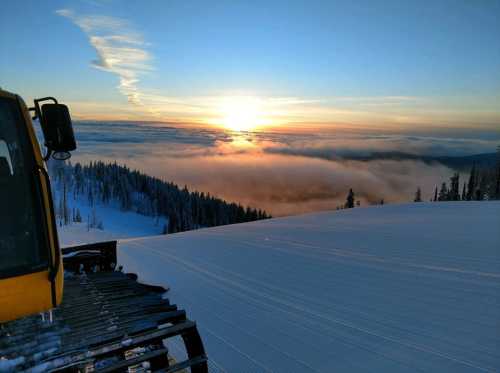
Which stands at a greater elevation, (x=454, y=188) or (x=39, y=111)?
(x=39, y=111)

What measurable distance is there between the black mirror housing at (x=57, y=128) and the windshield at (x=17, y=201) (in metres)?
0.16

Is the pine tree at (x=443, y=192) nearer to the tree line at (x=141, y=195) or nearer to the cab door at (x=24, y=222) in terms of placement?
the tree line at (x=141, y=195)

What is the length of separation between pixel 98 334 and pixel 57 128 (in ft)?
5.09

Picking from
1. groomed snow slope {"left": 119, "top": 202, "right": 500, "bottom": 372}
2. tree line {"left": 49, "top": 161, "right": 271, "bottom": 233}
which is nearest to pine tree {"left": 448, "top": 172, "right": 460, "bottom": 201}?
tree line {"left": 49, "top": 161, "right": 271, "bottom": 233}

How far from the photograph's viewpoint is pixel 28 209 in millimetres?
2635

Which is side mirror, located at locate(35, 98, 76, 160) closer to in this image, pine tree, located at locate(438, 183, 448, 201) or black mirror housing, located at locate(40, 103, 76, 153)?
black mirror housing, located at locate(40, 103, 76, 153)

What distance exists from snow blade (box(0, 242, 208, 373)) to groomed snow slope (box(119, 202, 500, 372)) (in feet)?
5.95

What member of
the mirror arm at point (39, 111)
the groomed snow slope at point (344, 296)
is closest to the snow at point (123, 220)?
the groomed snow slope at point (344, 296)

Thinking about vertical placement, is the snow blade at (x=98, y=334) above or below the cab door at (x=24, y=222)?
below

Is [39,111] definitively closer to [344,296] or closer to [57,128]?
[57,128]

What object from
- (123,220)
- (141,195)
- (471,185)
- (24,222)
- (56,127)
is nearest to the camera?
(24,222)

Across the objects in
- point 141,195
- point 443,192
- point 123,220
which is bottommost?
point 123,220

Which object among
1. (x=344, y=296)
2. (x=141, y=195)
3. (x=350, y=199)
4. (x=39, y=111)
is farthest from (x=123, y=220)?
(x=39, y=111)

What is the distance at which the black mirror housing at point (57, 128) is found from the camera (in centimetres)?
274
